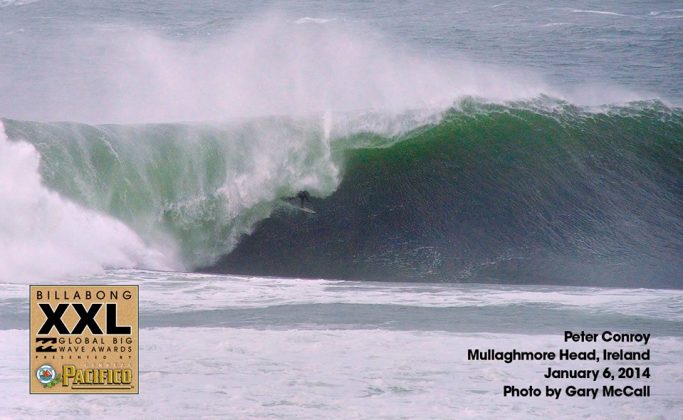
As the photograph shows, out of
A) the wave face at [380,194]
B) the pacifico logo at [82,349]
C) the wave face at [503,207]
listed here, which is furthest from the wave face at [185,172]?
the pacifico logo at [82,349]

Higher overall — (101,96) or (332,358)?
(101,96)

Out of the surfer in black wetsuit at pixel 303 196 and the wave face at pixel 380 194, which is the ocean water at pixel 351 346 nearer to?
the wave face at pixel 380 194

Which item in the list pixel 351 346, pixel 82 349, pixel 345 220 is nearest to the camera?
pixel 82 349

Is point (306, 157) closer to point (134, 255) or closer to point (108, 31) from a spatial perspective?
point (134, 255)

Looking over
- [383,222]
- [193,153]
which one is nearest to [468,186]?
[383,222]

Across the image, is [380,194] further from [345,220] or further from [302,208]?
[302,208]

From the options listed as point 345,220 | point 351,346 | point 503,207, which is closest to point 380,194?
point 345,220

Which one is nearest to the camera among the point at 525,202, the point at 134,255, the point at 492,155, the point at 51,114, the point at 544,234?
the point at 134,255
